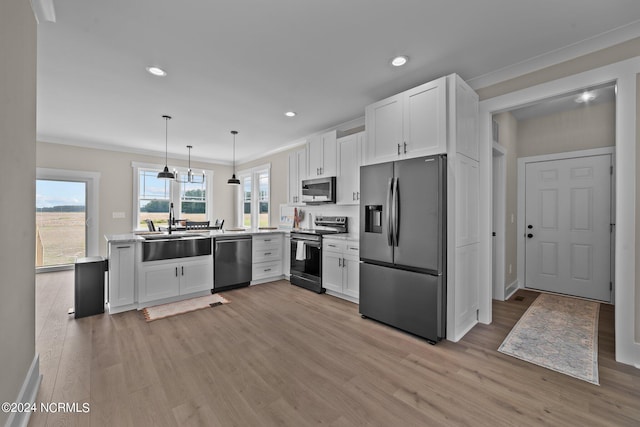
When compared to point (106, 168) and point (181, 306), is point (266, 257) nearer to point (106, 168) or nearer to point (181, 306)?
point (181, 306)

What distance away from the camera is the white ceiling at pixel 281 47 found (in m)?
2.00

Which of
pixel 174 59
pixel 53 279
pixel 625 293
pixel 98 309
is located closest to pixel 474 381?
pixel 625 293

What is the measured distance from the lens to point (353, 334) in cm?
278

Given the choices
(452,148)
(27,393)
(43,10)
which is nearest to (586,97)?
(452,148)

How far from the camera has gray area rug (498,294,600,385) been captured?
86.8 inches

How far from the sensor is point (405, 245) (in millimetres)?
2777

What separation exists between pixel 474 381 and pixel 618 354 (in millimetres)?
1393

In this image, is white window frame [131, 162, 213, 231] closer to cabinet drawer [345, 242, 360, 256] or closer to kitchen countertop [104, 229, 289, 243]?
kitchen countertop [104, 229, 289, 243]

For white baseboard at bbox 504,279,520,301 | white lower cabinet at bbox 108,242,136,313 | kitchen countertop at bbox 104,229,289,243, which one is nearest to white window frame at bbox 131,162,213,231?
kitchen countertop at bbox 104,229,289,243

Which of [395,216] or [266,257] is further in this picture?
[266,257]

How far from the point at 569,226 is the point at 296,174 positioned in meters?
4.56

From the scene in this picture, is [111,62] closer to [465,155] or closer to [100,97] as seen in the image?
[100,97]

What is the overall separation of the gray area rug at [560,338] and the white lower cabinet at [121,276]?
4.28m

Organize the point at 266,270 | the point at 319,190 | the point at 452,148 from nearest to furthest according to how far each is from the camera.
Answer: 1. the point at 452,148
2. the point at 319,190
3. the point at 266,270
